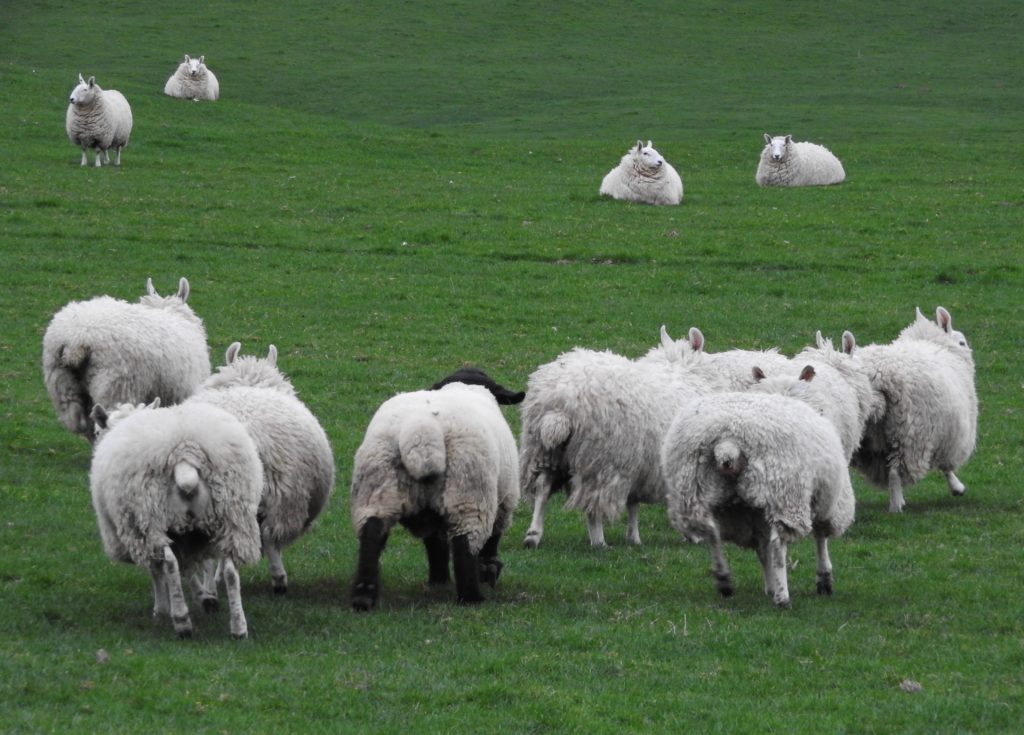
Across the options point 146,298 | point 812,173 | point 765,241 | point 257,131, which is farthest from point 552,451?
point 257,131

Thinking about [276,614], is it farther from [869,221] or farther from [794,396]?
[869,221]

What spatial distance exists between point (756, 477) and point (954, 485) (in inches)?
217

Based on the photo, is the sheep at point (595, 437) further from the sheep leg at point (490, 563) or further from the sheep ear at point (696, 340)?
the sheep leg at point (490, 563)

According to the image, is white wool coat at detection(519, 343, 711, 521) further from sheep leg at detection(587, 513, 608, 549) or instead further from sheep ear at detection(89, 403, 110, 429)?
sheep ear at detection(89, 403, 110, 429)

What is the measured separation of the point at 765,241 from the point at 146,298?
1400 cm

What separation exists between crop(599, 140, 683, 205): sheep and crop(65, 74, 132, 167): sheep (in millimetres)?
11149

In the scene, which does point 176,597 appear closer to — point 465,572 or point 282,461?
point 282,461

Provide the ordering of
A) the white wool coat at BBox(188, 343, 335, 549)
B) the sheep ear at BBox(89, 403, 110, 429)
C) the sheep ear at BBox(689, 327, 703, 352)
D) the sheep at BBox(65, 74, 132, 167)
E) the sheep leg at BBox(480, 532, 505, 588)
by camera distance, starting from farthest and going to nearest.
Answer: the sheep at BBox(65, 74, 132, 167) < the sheep ear at BBox(689, 327, 703, 352) < the sheep leg at BBox(480, 532, 505, 588) < the white wool coat at BBox(188, 343, 335, 549) < the sheep ear at BBox(89, 403, 110, 429)

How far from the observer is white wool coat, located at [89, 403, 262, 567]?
880cm

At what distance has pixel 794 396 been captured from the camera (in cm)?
1158

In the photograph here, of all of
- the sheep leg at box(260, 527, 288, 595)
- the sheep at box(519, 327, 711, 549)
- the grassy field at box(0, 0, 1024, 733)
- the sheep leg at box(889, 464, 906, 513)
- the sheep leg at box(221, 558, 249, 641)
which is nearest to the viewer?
the grassy field at box(0, 0, 1024, 733)

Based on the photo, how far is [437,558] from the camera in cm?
1088

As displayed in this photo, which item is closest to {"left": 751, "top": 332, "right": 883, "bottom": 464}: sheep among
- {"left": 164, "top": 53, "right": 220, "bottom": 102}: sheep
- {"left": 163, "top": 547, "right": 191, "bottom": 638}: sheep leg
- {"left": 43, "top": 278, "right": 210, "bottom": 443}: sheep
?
{"left": 163, "top": 547, "right": 191, "bottom": 638}: sheep leg

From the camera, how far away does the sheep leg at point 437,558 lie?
1073cm
